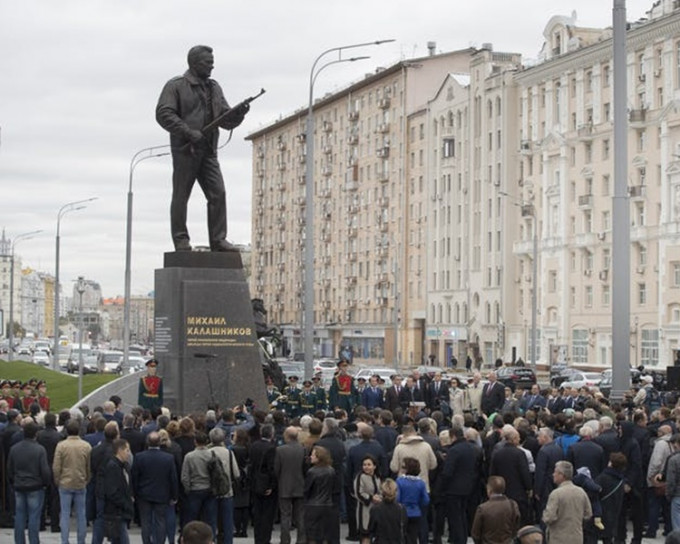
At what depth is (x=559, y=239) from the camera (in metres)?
80.9

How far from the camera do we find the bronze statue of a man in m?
23.4

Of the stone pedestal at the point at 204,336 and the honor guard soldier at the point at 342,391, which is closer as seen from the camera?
the stone pedestal at the point at 204,336

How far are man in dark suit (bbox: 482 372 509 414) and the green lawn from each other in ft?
43.5

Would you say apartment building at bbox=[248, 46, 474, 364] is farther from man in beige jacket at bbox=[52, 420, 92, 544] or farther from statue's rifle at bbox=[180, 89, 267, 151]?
man in beige jacket at bbox=[52, 420, 92, 544]

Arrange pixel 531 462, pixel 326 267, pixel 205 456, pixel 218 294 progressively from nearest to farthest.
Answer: pixel 205 456 → pixel 531 462 → pixel 218 294 → pixel 326 267

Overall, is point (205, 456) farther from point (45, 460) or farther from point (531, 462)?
point (531, 462)

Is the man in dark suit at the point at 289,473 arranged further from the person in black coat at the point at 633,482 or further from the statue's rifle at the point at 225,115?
the statue's rifle at the point at 225,115

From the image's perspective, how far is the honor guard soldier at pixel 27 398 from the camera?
22016 millimetres

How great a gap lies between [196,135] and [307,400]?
5489mm

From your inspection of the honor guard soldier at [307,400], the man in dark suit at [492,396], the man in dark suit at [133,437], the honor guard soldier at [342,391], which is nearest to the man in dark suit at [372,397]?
the honor guard soldier at [342,391]

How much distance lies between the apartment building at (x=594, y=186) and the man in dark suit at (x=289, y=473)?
5268 centimetres

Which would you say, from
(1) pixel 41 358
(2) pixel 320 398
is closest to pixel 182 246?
(2) pixel 320 398

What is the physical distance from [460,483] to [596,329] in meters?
61.4

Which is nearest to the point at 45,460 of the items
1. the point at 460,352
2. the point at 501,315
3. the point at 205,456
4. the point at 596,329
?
the point at 205,456
